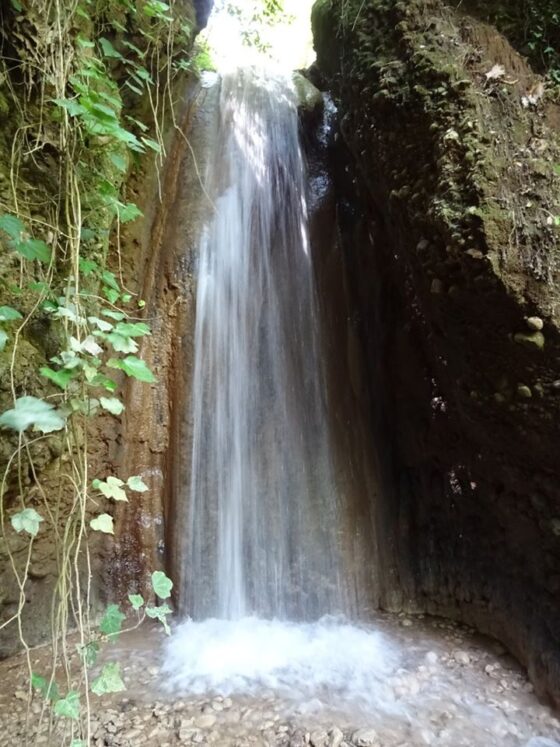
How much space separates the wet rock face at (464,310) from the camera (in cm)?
293

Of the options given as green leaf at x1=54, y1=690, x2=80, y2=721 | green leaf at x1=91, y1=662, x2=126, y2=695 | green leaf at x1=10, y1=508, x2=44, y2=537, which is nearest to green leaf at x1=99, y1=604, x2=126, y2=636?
green leaf at x1=91, y1=662, x2=126, y2=695

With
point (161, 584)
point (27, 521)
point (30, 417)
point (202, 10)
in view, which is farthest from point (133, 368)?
point (202, 10)

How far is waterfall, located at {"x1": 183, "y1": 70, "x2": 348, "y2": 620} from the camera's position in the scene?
4.41 metres

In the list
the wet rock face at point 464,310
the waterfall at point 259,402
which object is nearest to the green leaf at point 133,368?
the wet rock face at point 464,310

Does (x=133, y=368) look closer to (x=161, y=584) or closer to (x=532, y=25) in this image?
(x=161, y=584)

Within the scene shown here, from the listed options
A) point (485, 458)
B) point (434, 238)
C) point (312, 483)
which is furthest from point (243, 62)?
point (485, 458)

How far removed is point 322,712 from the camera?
116 inches

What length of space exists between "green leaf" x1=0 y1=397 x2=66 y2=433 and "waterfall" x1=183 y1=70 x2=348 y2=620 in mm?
2894

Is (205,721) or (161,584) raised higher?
(161,584)

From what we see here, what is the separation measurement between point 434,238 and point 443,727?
9.22ft

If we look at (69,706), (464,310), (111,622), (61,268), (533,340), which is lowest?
(69,706)

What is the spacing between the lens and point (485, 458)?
11.8ft

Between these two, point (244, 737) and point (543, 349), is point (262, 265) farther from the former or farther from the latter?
point (244, 737)

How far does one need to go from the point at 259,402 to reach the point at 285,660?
2.23 metres
